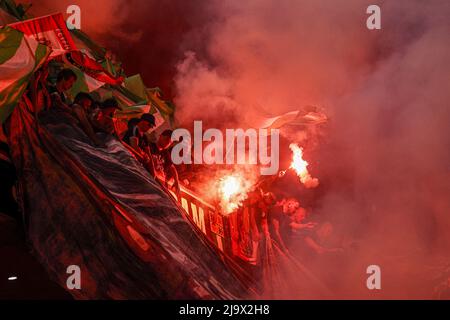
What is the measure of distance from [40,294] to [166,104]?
11.7 feet

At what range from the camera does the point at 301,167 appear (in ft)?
28.5

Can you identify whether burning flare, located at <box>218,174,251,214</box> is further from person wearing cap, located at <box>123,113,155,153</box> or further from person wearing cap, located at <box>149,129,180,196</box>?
person wearing cap, located at <box>123,113,155,153</box>

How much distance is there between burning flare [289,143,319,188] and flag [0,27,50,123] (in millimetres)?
4441

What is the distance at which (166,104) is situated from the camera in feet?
27.3

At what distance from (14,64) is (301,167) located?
4.89 metres

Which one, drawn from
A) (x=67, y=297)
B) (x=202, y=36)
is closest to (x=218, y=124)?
(x=202, y=36)

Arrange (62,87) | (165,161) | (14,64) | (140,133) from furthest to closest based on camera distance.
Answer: (165,161) → (140,133) → (62,87) → (14,64)

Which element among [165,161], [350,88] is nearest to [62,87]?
[165,161]

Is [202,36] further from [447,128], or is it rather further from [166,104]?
[447,128]

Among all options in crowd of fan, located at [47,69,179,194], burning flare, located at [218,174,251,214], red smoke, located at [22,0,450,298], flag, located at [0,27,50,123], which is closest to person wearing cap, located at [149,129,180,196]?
crowd of fan, located at [47,69,179,194]

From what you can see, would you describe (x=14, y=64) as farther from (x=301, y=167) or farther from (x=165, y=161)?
(x=301, y=167)

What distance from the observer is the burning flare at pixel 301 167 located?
28.3 feet

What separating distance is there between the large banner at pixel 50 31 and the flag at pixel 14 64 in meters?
0.39

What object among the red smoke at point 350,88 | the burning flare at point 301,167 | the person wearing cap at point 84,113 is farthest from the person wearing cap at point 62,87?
the burning flare at point 301,167
